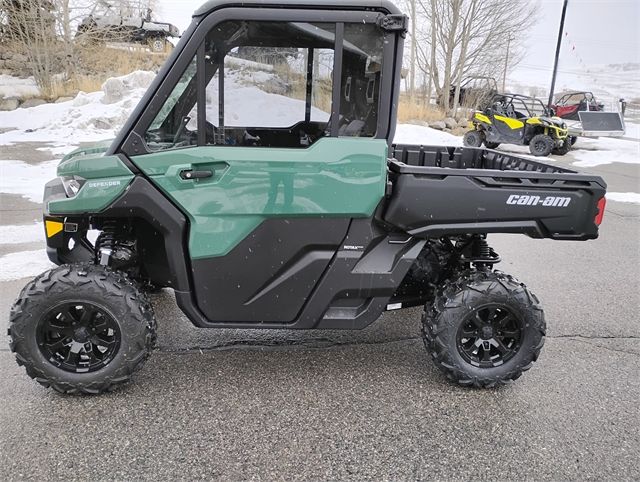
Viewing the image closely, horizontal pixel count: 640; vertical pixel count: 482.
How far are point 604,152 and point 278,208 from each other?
55.2 feet

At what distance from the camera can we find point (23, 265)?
16.5 ft

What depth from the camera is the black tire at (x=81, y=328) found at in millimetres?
2861

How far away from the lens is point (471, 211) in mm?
2988

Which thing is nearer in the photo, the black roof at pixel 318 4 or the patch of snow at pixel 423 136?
the black roof at pixel 318 4

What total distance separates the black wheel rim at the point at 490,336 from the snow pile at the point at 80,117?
12.1 meters

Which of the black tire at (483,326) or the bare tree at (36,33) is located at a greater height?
the bare tree at (36,33)

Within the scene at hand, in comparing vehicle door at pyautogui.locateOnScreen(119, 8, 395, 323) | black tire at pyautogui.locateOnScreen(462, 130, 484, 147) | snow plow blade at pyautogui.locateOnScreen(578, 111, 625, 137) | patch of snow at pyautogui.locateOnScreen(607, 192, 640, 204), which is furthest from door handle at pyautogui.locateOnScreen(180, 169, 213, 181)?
snow plow blade at pyautogui.locateOnScreen(578, 111, 625, 137)

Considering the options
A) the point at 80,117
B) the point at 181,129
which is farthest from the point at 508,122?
the point at 181,129

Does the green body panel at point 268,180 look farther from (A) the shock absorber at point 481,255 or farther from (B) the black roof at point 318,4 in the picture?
(A) the shock absorber at point 481,255

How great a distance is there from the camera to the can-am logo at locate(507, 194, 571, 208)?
9.86ft

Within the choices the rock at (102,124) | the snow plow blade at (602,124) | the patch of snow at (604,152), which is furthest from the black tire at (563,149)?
the rock at (102,124)

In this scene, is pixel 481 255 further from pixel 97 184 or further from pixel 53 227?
pixel 53 227

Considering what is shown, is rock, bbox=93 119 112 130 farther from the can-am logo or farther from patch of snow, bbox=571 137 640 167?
the can-am logo

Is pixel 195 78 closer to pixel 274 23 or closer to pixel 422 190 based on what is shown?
pixel 274 23
